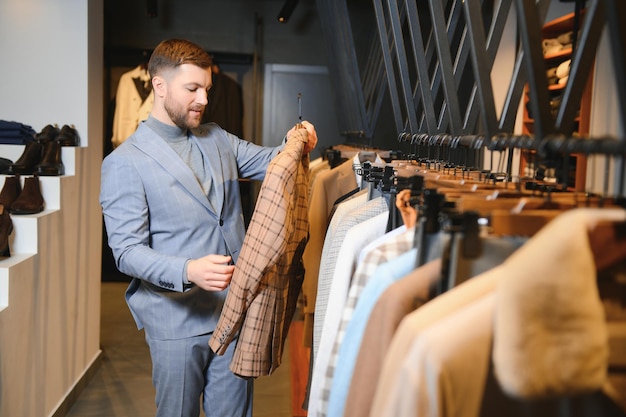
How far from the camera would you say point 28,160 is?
3.52 m

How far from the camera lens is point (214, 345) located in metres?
2.19

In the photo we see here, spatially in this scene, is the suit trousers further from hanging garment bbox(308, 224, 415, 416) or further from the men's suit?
hanging garment bbox(308, 224, 415, 416)

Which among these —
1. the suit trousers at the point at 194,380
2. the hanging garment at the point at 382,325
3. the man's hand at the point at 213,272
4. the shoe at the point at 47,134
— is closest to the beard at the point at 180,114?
the man's hand at the point at 213,272

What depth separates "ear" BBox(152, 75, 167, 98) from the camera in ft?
7.82

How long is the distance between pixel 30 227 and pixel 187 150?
102 centimetres

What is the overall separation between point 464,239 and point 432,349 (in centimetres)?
27

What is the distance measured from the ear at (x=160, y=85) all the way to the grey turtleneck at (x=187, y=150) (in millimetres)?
95

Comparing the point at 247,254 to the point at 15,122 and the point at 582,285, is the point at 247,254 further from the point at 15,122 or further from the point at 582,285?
the point at 15,122

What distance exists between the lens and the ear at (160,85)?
93.8 inches

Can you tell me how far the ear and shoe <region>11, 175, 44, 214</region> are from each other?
46.0 inches

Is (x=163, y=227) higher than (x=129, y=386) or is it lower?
higher

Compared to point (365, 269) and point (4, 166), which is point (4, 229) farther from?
point (365, 269)

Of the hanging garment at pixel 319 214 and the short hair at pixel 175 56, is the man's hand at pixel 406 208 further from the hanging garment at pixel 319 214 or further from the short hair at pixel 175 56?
the hanging garment at pixel 319 214

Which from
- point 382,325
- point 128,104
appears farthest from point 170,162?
point 128,104
